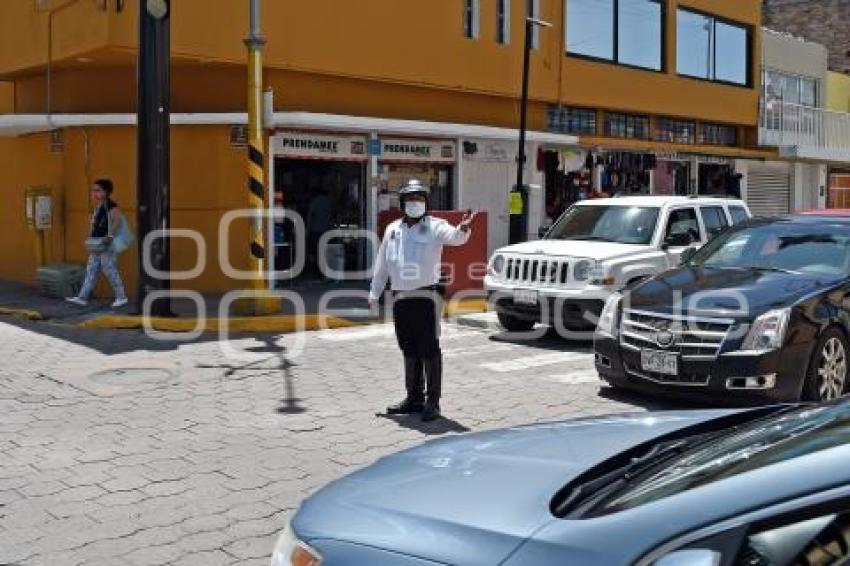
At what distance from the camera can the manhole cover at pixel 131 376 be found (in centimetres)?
887

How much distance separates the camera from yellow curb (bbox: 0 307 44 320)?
1308cm

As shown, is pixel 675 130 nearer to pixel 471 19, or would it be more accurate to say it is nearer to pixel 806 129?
pixel 806 129

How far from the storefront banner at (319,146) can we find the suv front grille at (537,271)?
19.2 ft

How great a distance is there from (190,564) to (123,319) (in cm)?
821

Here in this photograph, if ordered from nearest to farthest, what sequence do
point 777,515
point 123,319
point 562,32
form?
point 777,515 → point 123,319 → point 562,32

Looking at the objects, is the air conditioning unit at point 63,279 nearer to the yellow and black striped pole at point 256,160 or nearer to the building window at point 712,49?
the yellow and black striped pole at point 256,160

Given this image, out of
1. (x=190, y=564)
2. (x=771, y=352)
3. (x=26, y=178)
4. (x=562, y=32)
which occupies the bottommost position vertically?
(x=190, y=564)

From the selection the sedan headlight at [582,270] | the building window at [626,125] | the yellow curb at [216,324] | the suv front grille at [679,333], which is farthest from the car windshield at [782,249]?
the building window at [626,125]

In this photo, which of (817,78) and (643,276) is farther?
(817,78)

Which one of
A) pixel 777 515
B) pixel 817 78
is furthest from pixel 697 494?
pixel 817 78

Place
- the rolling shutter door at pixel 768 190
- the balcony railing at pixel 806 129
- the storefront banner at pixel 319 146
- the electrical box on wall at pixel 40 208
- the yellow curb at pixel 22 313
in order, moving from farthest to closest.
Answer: the rolling shutter door at pixel 768 190 < the balcony railing at pixel 806 129 < the storefront banner at pixel 319 146 < the electrical box on wall at pixel 40 208 < the yellow curb at pixel 22 313

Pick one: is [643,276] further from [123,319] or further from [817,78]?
[817,78]

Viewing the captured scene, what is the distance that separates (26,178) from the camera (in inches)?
679

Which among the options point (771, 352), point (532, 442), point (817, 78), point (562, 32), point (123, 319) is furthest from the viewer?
point (817, 78)
